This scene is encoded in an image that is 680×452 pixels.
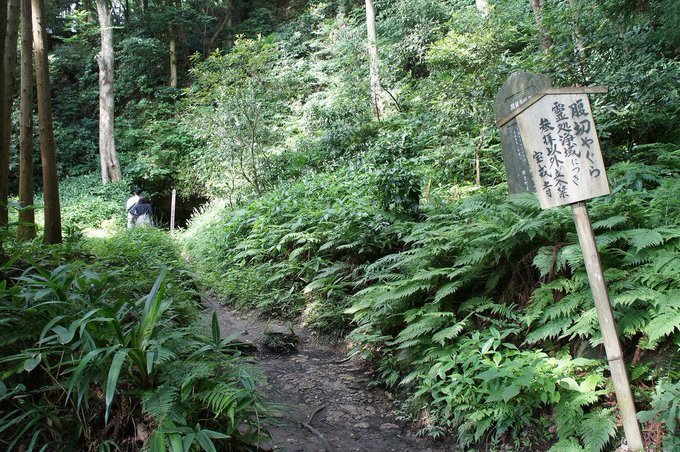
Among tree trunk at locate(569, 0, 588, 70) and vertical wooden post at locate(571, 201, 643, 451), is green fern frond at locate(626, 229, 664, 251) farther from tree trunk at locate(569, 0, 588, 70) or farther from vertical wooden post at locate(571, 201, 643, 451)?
tree trunk at locate(569, 0, 588, 70)

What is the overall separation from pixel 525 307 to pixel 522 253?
590mm

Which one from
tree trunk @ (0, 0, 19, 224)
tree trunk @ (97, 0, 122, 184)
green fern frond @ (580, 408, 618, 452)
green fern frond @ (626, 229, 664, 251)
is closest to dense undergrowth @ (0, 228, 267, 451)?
green fern frond @ (580, 408, 618, 452)

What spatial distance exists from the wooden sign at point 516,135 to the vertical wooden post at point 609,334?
9.37 ft

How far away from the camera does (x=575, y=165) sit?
3.02 m

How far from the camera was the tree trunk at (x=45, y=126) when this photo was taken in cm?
676

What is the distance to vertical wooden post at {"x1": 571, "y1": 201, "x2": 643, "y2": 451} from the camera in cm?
265

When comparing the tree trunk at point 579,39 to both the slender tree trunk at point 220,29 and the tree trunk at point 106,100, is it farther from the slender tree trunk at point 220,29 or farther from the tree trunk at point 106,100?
the slender tree trunk at point 220,29

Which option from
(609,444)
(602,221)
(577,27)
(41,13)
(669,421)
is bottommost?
(609,444)

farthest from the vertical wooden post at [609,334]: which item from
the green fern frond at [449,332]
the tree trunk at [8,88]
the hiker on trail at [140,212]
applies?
the hiker on trail at [140,212]

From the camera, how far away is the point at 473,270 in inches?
172

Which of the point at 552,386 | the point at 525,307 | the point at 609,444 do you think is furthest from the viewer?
the point at 525,307

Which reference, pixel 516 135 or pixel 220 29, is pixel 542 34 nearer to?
pixel 516 135

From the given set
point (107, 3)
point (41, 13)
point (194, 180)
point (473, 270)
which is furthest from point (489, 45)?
point (107, 3)

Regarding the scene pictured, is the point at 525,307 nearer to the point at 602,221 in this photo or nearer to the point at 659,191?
the point at 602,221
